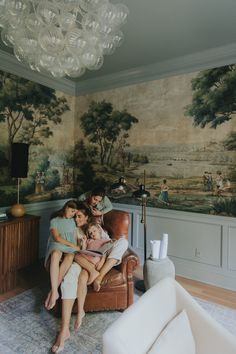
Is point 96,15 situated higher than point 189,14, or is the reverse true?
point 189,14

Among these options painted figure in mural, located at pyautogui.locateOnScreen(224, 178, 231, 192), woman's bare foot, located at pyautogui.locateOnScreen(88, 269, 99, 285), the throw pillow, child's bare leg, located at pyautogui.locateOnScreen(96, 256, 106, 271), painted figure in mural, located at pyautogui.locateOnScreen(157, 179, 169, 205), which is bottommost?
woman's bare foot, located at pyautogui.locateOnScreen(88, 269, 99, 285)

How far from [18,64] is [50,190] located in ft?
6.12

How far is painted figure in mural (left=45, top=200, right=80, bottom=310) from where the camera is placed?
2.02 metres

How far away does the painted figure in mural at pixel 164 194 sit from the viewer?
3.29 m

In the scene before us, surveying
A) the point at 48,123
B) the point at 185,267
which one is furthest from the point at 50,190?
the point at 185,267

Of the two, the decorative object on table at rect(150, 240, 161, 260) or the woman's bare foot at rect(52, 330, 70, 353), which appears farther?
the decorative object on table at rect(150, 240, 161, 260)

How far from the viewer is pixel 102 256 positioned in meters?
2.24

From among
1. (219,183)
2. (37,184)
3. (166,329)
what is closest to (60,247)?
(166,329)

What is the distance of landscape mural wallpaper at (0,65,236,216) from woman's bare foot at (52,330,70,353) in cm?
187

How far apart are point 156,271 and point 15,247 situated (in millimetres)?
1655

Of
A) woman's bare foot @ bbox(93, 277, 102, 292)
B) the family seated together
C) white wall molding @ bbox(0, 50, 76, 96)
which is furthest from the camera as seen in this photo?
white wall molding @ bbox(0, 50, 76, 96)

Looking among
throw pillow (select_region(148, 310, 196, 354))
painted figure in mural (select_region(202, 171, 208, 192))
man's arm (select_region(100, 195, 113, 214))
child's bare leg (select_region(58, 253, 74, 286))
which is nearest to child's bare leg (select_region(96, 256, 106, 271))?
child's bare leg (select_region(58, 253, 74, 286))

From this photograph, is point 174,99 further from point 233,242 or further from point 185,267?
point 185,267

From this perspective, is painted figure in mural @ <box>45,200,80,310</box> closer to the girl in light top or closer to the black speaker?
the girl in light top
